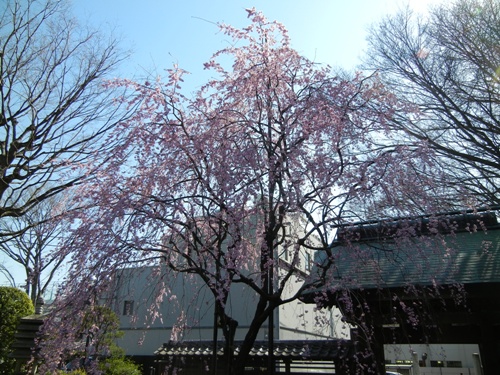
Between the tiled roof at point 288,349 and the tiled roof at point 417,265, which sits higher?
the tiled roof at point 417,265

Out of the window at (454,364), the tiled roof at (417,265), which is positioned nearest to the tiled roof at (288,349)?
the tiled roof at (417,265)

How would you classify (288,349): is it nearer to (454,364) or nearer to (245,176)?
(245,176)

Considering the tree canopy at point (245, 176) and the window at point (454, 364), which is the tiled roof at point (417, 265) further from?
the window at point (454, 364)

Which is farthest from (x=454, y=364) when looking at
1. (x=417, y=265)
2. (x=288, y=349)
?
(x=417, y=265)

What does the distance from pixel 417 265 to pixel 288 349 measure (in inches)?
138

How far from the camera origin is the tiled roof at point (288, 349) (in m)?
7.19

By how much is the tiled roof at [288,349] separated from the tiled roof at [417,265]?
Answer: 1.50 meters

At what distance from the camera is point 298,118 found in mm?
5293

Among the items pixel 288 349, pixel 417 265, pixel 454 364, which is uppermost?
pixel 417 265

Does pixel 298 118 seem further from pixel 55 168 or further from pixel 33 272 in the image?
pixel 55 168

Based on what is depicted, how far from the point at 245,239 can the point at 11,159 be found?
16.6ft

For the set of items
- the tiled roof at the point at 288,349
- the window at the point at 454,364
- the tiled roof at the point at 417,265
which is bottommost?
the window at the point at 454,364

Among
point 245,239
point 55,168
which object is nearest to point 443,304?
point 245,239

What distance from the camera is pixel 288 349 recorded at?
7.93 metres
